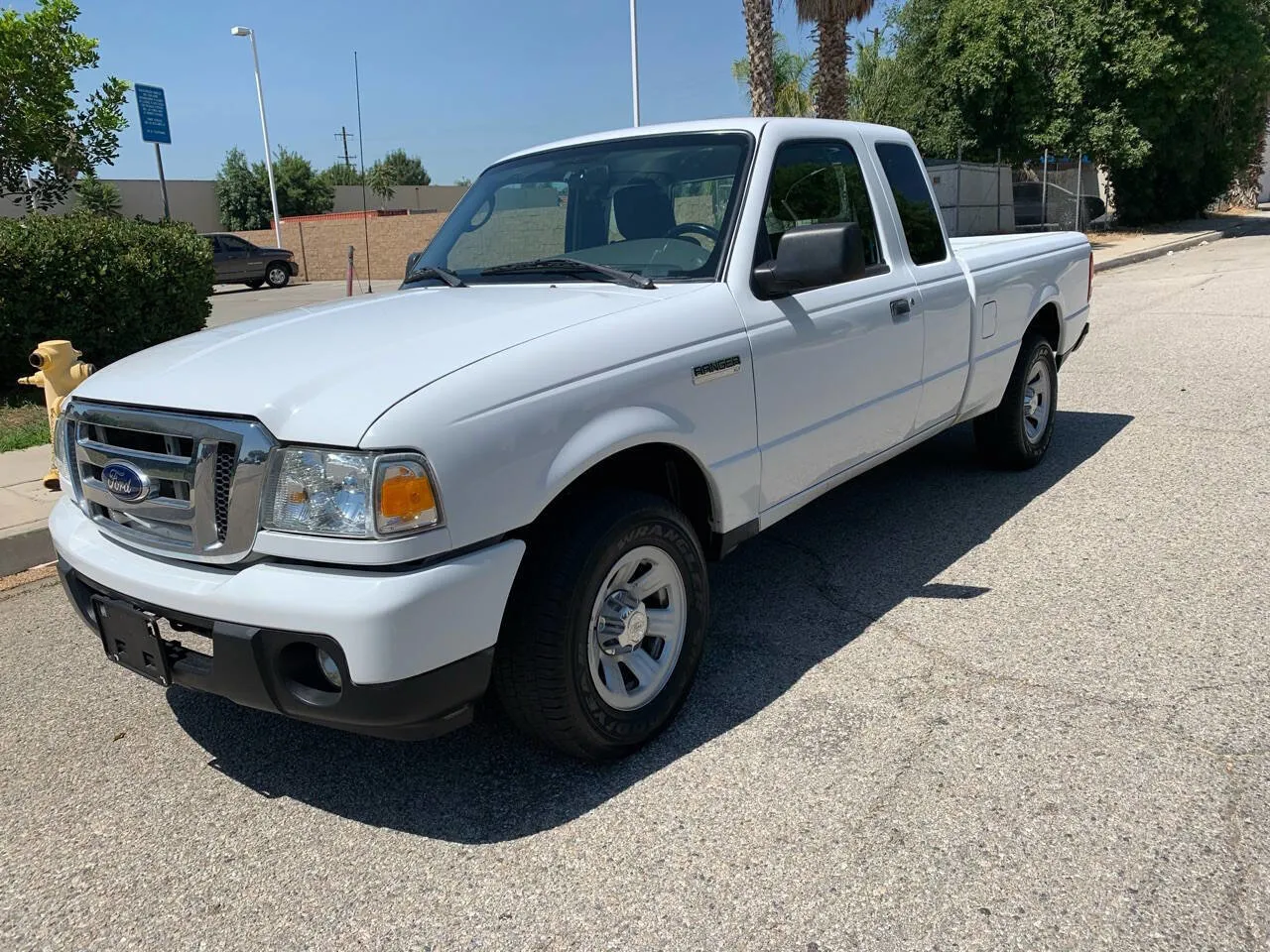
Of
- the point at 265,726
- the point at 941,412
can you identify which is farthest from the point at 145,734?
the point at 941,412

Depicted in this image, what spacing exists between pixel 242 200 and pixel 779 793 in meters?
55.6

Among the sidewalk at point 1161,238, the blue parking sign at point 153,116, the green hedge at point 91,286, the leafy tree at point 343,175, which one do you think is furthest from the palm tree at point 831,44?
the leafy tree at point 343,175

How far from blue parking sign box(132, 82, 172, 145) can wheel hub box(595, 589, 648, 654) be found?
1038 centimetres

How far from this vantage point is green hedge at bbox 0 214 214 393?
27.7 ft

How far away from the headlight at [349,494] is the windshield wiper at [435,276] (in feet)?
5.16

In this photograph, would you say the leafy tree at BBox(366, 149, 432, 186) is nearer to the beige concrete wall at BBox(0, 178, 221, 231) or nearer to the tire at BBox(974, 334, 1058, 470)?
the beige concrete wall at BBox(0, 178, 221, 231)

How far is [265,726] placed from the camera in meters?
3.46

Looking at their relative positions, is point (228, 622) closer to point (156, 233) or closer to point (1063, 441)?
point (1063, 441)

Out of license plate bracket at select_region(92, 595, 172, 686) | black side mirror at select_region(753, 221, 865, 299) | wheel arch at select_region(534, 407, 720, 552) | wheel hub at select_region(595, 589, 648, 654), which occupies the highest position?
black side mirror at select_region(753, 221, 865, 299)

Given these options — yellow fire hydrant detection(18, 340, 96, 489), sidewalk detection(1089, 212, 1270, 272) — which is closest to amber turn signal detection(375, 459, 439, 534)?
yellow fire hydrant detection(18, 340, 96, 489)

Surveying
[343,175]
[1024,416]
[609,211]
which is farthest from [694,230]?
[343,175]

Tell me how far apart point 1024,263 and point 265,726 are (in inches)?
178

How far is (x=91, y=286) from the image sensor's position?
880 cm

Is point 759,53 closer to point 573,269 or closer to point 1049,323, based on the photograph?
point 1049,323
